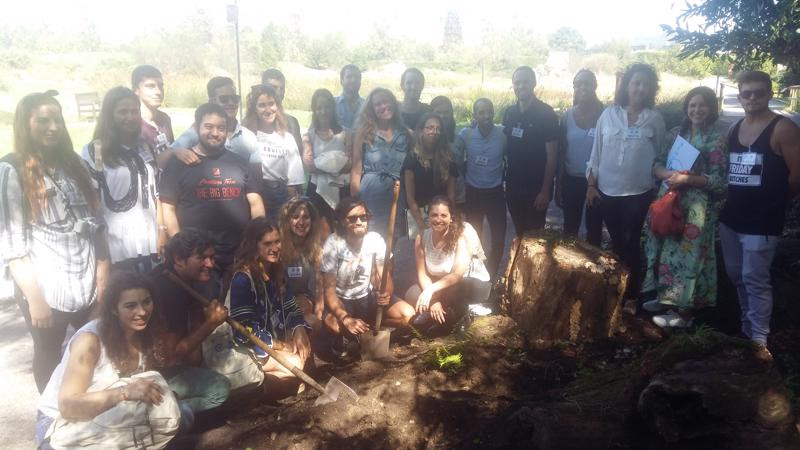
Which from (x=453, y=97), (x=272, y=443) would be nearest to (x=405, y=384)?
(x=272, y=443)

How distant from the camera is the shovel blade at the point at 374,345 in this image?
4.10m

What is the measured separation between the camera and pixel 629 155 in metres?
4.37

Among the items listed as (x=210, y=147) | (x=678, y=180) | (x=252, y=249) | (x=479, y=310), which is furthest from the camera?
(x=479, y=310)

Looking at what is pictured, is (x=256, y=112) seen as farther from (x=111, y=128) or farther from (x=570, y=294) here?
(x=570, y=294)

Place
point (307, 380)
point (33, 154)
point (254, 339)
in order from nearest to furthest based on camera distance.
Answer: point (33, 154)
point (254, 339)
point (307, 380)

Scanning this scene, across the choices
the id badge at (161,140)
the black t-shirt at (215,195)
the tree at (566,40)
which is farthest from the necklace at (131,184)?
the tree at (566,40)

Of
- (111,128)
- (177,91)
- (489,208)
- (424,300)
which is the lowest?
(424,300)

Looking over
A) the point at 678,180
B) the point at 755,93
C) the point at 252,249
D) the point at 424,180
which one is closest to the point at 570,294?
the point at 678,180

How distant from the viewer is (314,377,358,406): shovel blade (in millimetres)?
3424

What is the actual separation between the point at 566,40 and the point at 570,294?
106m

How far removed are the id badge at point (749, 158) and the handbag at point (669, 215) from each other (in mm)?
474

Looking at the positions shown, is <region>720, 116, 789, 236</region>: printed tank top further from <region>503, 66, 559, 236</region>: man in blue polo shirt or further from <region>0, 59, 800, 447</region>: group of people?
<region>503, 66, 559, 236</region>: man in blue polo shirt

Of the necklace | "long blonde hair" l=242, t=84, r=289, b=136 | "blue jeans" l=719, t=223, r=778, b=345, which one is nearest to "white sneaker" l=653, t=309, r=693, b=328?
"blue jeans" l=719, t=223, r=778, b=345

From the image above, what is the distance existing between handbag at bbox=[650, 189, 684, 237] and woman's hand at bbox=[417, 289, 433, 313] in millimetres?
1769
